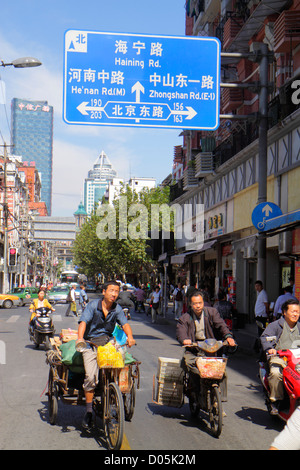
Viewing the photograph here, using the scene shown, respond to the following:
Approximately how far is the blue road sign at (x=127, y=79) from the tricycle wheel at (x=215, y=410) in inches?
322

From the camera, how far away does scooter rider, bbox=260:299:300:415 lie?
6719 millimetres

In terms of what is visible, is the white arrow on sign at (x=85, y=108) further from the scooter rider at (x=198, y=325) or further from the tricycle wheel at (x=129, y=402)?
the tricycle wheel at (x=129, y=402)

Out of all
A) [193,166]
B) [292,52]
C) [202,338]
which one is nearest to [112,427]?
[202,338]

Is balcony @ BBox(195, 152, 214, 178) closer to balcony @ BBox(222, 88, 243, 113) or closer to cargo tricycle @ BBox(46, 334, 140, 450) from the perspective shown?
balcony @ BBox(222, 88, 243, 113)

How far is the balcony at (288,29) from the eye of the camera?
59.7 ft

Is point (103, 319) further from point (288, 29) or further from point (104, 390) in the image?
point (288, 29)

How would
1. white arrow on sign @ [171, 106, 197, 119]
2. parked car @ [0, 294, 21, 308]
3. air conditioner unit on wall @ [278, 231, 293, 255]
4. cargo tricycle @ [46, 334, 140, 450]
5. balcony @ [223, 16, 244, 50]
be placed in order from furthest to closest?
parked car @ [0, 294, 21, 308], balcony @ [223, 16, 244, 50], air conditioner unit on wall @ [278, 231, 293, 255], white arrow on sign @ [171, 106, 197, 119], cargo tricycle @ [46, 334, 140, 450]

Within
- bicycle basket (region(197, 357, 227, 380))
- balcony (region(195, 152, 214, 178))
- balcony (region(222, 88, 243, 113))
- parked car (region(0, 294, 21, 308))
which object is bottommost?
parked car (region(0, 294, 21, 308))

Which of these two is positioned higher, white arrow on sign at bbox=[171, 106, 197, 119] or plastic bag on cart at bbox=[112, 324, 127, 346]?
white arrow on sign at bbox=[171, 106, 197, 119]

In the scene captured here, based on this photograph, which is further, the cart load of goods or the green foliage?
the green foliage

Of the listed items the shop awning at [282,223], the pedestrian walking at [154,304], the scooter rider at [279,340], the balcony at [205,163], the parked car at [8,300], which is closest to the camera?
the scooter rider at [279,340]

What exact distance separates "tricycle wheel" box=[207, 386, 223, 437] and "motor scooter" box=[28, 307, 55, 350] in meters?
8.77

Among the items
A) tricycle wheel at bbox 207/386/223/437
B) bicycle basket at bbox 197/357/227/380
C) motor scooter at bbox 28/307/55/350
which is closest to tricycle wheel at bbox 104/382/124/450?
bicycle basket at bbox 197/357/227/380

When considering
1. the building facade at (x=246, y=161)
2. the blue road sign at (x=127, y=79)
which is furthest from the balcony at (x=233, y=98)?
the blue road sign at (x=127, y=79)
